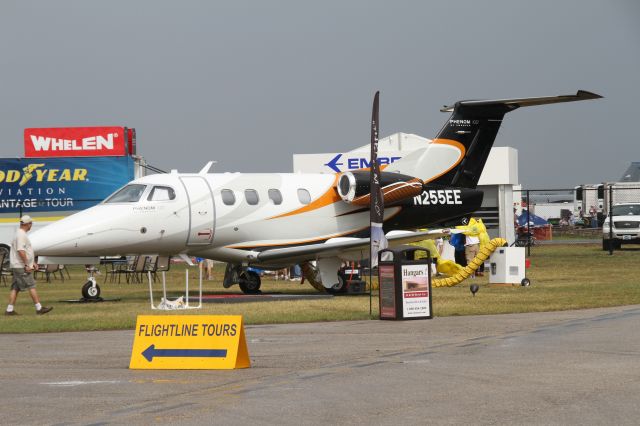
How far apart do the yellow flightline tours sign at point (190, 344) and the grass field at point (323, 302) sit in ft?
16.8

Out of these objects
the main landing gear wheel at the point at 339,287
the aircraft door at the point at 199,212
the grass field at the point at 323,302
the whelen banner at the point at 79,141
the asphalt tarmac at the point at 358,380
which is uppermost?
the whelen banner at the point at 79,141

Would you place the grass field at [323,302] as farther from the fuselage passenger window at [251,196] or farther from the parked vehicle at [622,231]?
the parked vehicle at [622,231]

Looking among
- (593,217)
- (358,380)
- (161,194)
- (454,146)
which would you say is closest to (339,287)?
(161,194)

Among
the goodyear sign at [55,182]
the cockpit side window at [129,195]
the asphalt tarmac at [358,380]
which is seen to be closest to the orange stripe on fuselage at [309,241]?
the cockpit side window at [129,195]

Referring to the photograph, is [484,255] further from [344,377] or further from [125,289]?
[344,377]

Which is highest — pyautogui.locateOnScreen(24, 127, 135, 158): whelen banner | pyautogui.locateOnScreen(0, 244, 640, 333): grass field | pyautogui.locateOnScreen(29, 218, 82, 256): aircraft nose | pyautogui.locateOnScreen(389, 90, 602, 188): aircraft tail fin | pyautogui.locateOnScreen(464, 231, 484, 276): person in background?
pyautogui.locateOnScreen(24, 127, 135, 158): whelen banner

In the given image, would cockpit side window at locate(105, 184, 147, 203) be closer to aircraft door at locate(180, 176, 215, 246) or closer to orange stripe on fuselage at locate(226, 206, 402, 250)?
aircraft door at locate(180, 176, 215, 246)

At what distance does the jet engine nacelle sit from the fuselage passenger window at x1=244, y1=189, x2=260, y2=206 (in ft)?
6.86

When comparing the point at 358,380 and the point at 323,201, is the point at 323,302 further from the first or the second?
the point at 358,380

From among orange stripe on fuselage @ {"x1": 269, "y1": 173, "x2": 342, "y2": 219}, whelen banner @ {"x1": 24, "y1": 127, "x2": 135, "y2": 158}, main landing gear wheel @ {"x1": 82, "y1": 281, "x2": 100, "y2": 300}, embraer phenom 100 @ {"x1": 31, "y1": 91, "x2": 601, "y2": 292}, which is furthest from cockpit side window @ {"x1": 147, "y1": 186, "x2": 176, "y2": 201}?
whelen banner @ {"x1": 24, "y1": 127, "x2": 135, "y2": 158}

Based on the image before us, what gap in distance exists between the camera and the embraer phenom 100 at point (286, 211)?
25000 mm

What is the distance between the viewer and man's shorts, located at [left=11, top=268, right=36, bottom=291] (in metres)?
21.3

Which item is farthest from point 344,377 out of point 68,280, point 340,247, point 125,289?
point 68,280

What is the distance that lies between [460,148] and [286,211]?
5.21 meters
